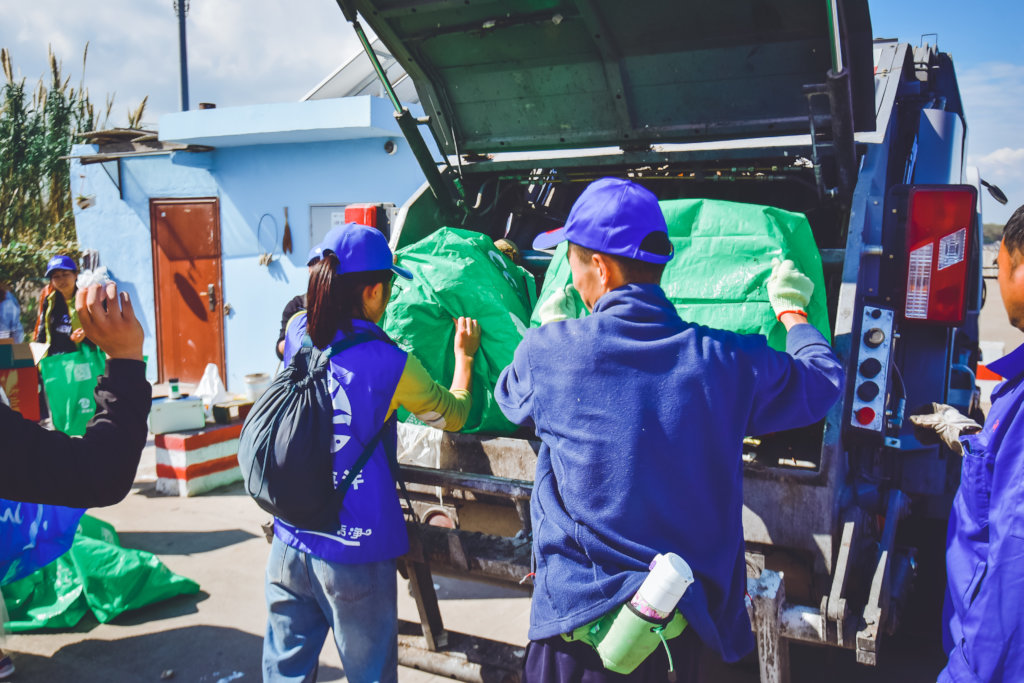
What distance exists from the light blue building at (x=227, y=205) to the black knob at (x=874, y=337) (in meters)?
6.53

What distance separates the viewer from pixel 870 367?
2.32 metres

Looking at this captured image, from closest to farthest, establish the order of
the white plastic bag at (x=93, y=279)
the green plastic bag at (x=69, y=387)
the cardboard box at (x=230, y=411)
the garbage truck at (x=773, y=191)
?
1. the white plastic bag at (x=93, y=279)
2. the garbage truck at (x=773, y=191)
3. the green plastic bag at (x=69, y=387)
4. the cardboard box at (x=230, y=411)

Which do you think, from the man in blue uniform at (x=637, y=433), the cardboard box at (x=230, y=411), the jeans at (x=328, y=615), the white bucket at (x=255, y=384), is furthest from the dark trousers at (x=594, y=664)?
the white bucket at (x=255, y=384)

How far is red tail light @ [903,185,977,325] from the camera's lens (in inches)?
98.0

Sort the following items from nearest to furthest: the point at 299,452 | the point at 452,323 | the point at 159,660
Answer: the point at 299,452 → the point at 452,323 → the point at 159,660

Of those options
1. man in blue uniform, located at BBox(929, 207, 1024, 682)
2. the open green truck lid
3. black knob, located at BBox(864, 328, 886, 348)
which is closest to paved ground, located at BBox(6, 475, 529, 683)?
black knob, located at BBox(864, 328, 886, 348)

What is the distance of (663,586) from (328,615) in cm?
109

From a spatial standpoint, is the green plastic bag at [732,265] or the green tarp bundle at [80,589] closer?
the green plastic bag at [732,265]

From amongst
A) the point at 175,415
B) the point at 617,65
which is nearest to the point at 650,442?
the point at 617,65

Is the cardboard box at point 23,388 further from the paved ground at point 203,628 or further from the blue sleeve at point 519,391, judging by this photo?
the blue sleeve at point 519,391

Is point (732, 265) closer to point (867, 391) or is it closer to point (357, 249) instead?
point (867, 391)

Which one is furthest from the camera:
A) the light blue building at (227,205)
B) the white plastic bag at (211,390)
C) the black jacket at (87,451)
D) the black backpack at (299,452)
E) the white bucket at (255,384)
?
the light blue building at (227,205)

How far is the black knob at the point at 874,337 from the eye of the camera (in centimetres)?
231

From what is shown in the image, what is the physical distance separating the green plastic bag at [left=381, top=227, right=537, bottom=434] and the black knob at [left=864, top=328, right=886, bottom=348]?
1099 millimetres
